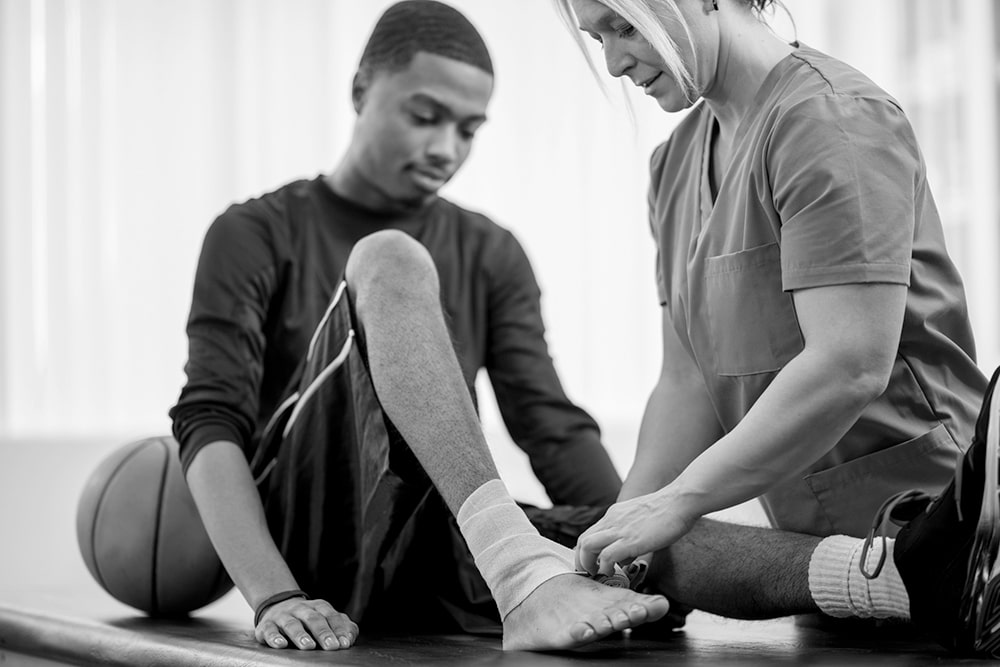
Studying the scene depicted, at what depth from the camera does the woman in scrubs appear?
106cm

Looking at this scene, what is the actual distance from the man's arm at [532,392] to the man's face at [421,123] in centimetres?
20

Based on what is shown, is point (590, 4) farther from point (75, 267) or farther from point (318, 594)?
point (75, 267)

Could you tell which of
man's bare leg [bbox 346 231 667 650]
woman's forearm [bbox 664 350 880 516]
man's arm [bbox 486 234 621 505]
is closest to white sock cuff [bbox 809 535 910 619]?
woman's forearm [bbox 664 350 880 516]

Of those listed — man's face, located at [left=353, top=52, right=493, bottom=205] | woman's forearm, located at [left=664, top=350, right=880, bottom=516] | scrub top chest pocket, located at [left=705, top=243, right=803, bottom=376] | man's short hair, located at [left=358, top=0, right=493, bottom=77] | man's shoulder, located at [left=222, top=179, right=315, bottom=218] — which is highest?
man's short hair, located at [left=358, top=0, right=493, bottom=77]

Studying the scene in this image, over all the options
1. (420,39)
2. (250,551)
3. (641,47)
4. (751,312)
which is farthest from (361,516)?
(420,39)

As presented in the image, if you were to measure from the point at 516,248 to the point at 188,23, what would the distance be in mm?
1615

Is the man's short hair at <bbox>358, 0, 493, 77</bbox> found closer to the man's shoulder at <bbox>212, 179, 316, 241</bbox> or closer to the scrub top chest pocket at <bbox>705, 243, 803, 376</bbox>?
the man's shoulder at <bbox>212, 179, 316, 241</bbox>

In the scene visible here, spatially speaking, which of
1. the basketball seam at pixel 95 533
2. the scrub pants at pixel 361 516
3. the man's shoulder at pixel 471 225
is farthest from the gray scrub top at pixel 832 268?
the basketball seam at pixel 95 533

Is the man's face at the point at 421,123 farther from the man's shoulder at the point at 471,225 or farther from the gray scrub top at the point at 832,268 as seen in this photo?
the gray scrub top at the point at 832,268

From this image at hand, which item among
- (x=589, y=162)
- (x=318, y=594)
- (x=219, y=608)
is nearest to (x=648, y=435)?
(x=318, y=594)

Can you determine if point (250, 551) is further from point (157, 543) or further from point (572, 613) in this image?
point (572, 613)

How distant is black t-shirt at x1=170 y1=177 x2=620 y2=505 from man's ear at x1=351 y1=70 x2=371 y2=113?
0.15 m

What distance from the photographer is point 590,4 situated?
1.20 m

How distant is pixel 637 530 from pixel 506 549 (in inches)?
6.0
